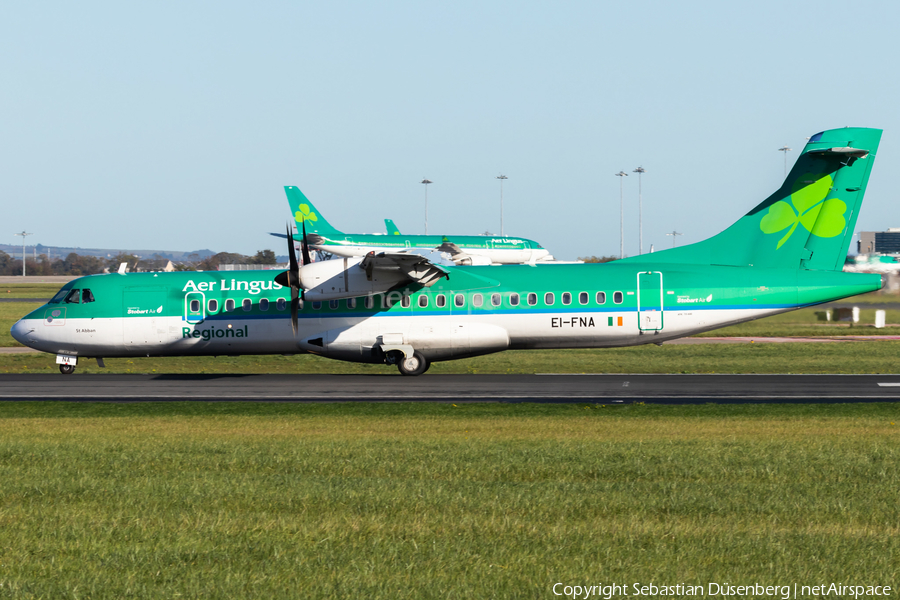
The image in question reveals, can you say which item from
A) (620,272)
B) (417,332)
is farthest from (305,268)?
(620,272)

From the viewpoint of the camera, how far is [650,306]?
2688 cm

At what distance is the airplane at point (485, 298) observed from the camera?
26797mm

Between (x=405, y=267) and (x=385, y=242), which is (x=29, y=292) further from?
(x=405, y=267)

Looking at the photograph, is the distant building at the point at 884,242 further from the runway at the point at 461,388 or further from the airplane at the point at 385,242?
the runway at the point at 461,388

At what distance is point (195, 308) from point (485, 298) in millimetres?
9216

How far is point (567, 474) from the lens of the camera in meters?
11.5

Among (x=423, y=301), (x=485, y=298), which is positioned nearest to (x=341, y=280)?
(x=423, y=301)

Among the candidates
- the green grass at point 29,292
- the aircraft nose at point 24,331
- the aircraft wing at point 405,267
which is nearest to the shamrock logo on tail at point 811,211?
the aircraft wing at point 405,267

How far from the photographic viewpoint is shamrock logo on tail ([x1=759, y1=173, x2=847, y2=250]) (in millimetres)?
27578

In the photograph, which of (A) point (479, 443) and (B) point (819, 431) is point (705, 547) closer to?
(A) point (479, 443)

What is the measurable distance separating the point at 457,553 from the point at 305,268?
752 inches

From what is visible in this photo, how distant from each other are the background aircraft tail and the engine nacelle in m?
11.1

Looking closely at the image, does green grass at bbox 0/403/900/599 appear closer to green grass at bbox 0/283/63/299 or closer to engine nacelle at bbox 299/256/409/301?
engine nacelle at bbox 299/256/409/301

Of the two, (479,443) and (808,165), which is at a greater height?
(808,165)
